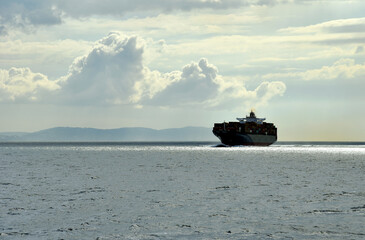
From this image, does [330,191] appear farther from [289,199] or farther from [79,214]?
[79,214]

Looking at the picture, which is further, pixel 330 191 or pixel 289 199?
pixel 330 191

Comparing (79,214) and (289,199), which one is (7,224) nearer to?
(79,214)

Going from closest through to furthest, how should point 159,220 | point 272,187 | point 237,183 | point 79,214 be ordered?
1. point 159,220
2. point 79,214
3. point 272,187
4. point 237,183

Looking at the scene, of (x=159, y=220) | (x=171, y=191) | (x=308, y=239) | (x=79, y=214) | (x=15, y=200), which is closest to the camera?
(x=308, y=239)

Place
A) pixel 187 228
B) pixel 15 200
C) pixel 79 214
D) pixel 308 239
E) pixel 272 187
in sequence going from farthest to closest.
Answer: pixel 272 187 → pixel 15 200 → pixel 79 214 → pixel 187 228 → pixel 308 239

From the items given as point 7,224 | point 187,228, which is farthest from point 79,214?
point 187,228

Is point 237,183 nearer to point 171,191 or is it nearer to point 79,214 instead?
point 171,191

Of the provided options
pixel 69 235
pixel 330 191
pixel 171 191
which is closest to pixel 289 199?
pixel 330 191

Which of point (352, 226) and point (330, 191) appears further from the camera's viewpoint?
point (330, 191)

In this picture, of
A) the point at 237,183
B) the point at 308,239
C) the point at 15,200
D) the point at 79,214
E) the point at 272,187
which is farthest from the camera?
the point at 237,183

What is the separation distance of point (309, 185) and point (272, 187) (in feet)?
16.1

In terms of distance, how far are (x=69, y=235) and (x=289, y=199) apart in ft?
61.8

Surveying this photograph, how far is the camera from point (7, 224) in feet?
82.3

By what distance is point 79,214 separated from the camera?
93.7 feet
